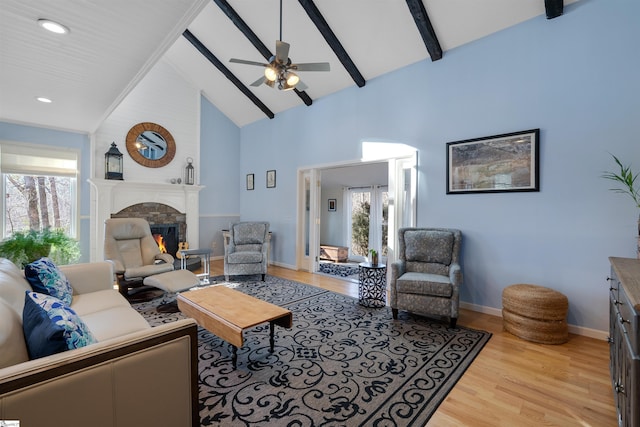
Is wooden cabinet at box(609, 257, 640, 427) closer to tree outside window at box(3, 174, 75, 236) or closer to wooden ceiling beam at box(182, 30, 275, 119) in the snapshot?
wooden ceiling beam at box(182, 30, 275, 119)

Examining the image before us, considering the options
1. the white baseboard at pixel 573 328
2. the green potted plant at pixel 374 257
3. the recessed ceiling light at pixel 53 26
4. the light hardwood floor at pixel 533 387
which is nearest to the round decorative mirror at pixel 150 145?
the recessed ceiling light at pixel 53 26

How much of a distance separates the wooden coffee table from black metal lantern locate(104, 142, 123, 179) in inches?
155

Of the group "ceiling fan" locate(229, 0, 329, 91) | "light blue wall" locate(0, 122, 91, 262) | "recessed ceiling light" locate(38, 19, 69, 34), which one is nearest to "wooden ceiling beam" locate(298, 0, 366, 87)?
"ceiling fan" locate(229, 0, 329, 91)

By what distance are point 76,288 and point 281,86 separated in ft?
9.31

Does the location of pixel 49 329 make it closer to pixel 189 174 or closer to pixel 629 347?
pixel 629 347

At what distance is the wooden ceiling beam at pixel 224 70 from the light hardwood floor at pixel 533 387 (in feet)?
18.5

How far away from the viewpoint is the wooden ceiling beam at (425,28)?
3.24m

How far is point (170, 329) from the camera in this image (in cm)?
126

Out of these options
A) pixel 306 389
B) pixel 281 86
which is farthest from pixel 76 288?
pixel 281 86

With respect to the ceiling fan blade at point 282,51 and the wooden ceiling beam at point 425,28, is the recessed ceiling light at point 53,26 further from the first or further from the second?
the wooden ceiling beam at point 425,28

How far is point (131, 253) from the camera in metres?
3.87

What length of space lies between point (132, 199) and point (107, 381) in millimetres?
5496

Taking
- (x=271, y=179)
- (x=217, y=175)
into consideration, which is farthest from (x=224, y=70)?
(x=217, y=175)

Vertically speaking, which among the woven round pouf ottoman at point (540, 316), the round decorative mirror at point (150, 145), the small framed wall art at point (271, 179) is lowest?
the woven round pouf ottoman at point (540, 316)
